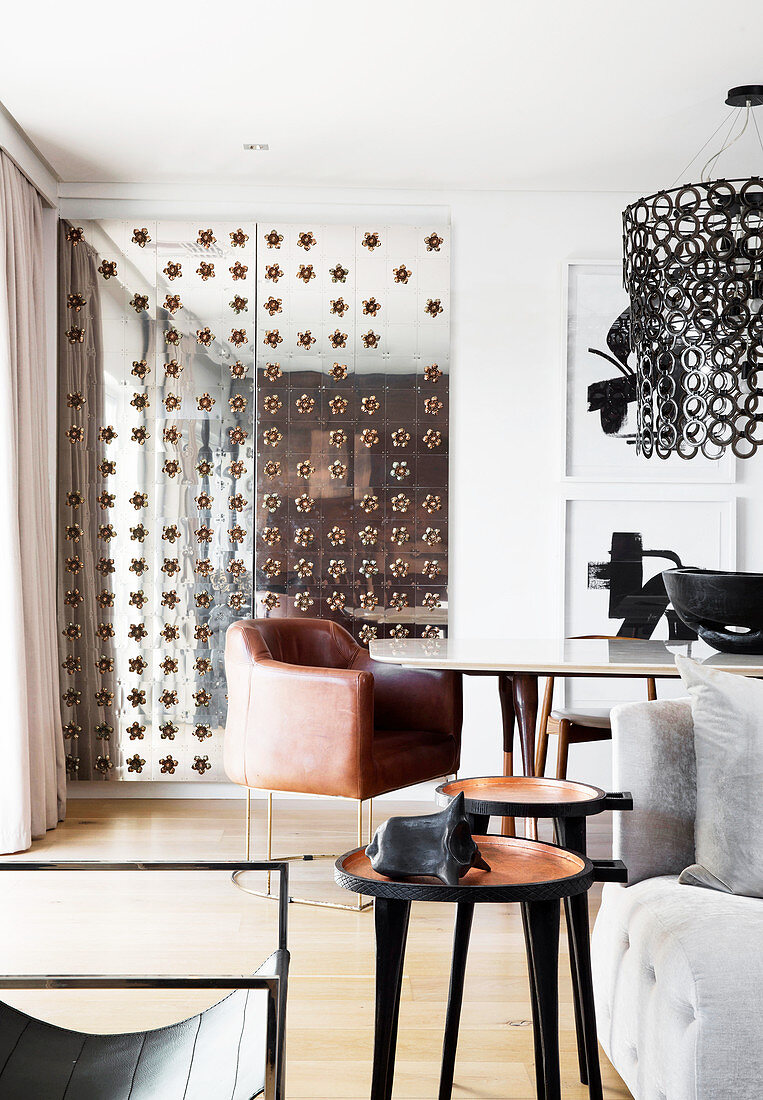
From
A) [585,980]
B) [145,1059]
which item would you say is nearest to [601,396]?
[585,980]

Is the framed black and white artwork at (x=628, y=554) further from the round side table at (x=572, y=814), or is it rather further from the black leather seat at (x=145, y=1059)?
the black leather seat at (x=145, y=1059)

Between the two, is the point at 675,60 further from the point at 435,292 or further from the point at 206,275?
the point at 206,275

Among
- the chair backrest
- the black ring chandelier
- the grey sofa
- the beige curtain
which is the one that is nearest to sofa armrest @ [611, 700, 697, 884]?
the grey sofa

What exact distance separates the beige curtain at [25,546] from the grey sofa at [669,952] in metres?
2.40

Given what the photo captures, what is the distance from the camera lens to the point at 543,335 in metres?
4.70

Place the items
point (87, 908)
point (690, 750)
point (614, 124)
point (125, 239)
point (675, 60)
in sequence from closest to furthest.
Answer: point (690, 750)
point (87, 908)
point (675, 60)
point (614, 124)
point (125, 239)

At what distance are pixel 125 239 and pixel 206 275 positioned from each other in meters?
0.40

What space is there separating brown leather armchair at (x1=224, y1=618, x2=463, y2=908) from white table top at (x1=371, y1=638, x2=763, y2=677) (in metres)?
0.23

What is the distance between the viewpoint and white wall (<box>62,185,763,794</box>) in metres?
4.66

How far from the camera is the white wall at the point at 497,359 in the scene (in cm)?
466

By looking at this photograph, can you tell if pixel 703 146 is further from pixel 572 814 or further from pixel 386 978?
pixel 386 978

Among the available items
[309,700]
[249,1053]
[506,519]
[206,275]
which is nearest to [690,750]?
[249,1053]

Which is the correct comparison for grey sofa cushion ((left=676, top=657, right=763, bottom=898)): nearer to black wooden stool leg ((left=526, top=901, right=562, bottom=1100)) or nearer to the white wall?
black wooden stool leg ((left=526, top=901, right=562, bottom=1100))

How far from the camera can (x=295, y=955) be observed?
2791 millimetres
